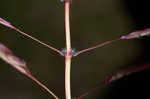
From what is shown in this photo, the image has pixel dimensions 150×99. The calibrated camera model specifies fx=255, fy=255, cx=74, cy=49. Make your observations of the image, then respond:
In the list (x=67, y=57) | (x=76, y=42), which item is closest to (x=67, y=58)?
(x=67, y=57)

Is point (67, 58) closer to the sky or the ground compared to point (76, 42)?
closer to the sky

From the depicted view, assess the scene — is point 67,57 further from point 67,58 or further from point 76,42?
point 76,42

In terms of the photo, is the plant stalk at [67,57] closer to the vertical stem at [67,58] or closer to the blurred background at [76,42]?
the vertical stem at [67,58]

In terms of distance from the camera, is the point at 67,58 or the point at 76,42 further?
the point at 76,42

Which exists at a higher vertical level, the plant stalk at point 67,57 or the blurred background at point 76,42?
the plant stalk at point 67,57

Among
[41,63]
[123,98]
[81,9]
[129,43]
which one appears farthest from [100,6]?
[123,98]

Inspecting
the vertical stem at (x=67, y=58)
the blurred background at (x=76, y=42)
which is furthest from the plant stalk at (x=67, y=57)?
the blurred background at (x=76, y=42)

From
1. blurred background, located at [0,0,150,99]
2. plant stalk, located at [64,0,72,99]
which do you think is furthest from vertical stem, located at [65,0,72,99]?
blurred background, located at [0,0,150,99]

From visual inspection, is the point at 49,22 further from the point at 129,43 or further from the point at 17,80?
the point at 129,43
